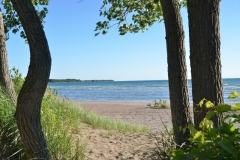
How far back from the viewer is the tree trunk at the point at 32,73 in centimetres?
359

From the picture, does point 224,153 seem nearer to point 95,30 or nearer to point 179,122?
point 179,122

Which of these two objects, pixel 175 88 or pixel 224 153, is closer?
pixel 224 153

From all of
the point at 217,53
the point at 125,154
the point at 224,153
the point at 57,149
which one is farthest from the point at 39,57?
the point at 125,154

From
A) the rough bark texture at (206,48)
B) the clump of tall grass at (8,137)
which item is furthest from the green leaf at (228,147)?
the clump of tall grass at (8,137)

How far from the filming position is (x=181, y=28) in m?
5.24

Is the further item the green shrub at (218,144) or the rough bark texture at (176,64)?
the rough bark texture at (176,64)

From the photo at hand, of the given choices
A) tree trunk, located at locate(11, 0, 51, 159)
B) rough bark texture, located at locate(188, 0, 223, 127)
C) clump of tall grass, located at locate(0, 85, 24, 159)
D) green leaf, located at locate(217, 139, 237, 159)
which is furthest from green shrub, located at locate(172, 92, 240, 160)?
clump of tall grass, located at locate(0, 85, 24, 159)

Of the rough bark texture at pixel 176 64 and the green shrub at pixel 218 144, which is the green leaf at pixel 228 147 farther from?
the rough bark texture at pixel 176 64

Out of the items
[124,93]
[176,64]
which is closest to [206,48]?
[176,64]

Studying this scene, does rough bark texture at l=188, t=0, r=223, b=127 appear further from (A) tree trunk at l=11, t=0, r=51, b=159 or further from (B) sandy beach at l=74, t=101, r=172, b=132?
(B) sandy beach at l=74, t=101, r=172, b=132

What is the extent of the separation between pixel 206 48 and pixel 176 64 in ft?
3.01

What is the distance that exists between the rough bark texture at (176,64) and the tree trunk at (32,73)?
2169 millimetres

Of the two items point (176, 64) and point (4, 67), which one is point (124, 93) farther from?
point (176, 64)

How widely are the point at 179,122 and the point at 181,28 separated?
1.41 m
